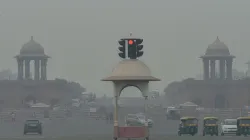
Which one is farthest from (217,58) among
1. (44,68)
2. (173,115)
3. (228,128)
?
(228,128)

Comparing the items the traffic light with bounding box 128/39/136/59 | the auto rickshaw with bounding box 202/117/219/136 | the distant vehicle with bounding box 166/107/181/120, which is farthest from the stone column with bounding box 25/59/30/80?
the traffic light with bounding box 128/39/136/59

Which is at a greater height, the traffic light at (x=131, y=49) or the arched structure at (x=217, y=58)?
the arched structure at (x=217, y=58)

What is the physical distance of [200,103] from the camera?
140625mm

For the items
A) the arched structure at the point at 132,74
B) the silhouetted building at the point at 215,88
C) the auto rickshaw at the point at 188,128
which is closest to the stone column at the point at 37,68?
the silhouetted building at the point at 215,88

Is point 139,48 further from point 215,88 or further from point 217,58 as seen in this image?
point 217,58

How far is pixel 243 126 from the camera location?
65.3 meters

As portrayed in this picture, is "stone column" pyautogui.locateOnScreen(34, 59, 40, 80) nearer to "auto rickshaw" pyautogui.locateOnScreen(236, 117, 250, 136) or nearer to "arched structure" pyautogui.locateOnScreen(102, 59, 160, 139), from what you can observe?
"auto rickshaw" pyautogui.locateOnScreen(236, 117, 250, 136)

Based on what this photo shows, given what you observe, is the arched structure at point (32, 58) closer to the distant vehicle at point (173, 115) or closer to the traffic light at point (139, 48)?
the distant vehicle at point (173, 115)

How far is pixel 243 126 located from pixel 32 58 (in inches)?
3653

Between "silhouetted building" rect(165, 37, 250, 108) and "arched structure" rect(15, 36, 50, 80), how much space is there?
59.1 feet

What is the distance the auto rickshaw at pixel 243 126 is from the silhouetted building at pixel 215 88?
69910mm

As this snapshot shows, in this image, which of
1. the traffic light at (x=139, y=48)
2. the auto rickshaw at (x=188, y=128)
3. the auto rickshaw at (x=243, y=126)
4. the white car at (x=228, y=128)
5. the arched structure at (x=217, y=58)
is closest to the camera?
the traffic light at (x=139, y=48)

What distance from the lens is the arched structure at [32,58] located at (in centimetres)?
15538

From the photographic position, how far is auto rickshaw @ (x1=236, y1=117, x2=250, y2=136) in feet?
213
